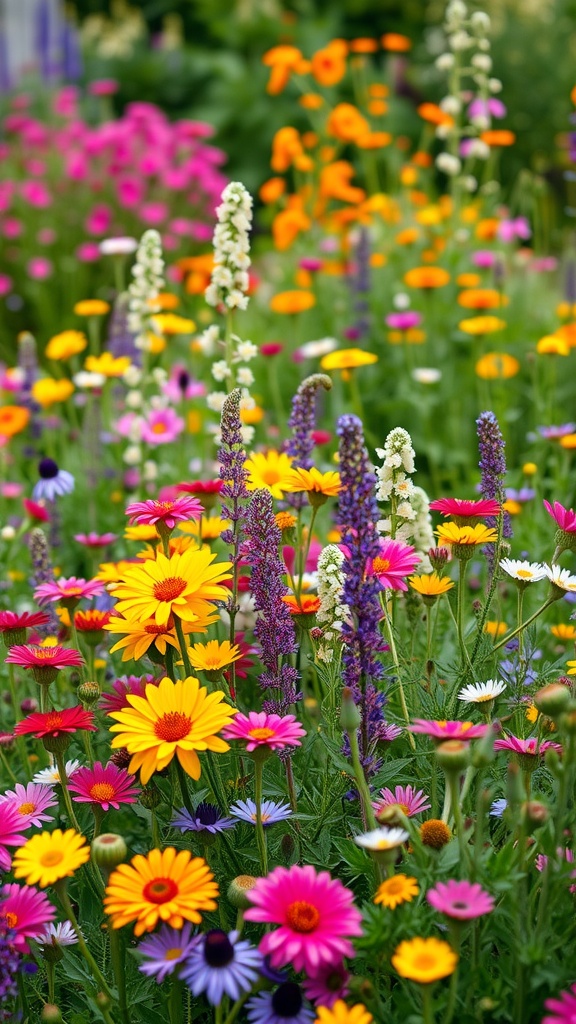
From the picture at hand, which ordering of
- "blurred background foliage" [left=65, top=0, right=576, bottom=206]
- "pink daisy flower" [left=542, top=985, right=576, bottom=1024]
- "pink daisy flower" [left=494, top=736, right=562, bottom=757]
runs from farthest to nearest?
"blurred background foliage" [left=65, top=0, right=576, bottom=206] → "pink daisy flower" [left=494, top=736, right=562, bottom=757] → "pink daisy flower" [left=542, top=985, right=576, bottom=1024]

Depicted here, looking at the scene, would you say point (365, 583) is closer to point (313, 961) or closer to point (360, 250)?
point (313, 961)

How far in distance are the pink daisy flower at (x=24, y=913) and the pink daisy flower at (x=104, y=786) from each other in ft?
0.57

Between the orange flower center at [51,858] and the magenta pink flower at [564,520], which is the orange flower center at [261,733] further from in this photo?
the magenta pink flower at [564,520]

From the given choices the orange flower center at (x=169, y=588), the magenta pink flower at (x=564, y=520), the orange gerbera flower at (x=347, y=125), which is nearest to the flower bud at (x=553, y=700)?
the magenta pink flower at (x=564, y=520)

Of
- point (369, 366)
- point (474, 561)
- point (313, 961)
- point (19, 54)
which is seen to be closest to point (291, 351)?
point (369, 366)

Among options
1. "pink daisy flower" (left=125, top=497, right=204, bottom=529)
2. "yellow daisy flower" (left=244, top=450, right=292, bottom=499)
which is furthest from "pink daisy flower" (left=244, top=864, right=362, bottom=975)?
"yellow daisy flower" (left=244, top=450, right=292, bottom=499)

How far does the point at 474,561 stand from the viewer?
114 inches

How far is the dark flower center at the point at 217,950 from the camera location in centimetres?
123

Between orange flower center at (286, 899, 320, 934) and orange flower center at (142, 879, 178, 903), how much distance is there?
145mm

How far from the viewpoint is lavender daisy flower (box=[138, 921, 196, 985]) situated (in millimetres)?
1257

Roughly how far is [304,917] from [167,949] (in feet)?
0.65

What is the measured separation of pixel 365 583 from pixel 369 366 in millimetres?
2893

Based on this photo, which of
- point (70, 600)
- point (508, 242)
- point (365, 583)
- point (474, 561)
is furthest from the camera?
point (508, 242)

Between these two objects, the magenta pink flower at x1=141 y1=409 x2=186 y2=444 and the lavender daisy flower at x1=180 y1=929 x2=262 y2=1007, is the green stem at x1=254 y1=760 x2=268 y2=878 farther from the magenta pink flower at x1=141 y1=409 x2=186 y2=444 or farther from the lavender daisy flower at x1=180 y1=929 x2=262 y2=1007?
the magenta pink flower at x1=141 y1=409 x2=186 y2=444
